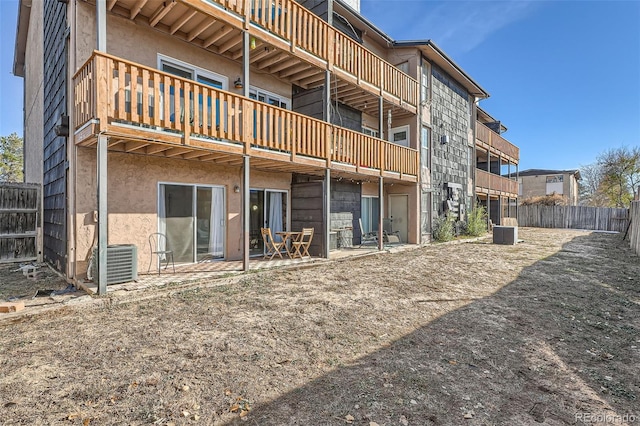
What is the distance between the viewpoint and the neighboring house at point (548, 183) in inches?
1475

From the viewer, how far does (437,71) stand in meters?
14.6

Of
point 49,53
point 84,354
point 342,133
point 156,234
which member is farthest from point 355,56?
point 84,354

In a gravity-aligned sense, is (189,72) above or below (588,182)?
below

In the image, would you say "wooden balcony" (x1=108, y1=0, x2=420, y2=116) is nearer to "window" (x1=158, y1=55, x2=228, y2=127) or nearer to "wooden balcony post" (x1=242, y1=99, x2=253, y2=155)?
"window" (x1=158, y1=55, x2=228, y2=127)

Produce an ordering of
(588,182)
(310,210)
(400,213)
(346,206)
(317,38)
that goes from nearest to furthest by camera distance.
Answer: (317,38) → (310,210) → (346,206) → (400,213) → (588,182)

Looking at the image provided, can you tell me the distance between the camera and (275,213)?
33.0 feet

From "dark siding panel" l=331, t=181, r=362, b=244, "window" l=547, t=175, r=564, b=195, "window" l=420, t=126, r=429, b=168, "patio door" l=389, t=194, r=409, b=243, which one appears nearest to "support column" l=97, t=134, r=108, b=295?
"dark siding panel" l=331, t=181, r=362, b=244

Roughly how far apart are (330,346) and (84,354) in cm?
272

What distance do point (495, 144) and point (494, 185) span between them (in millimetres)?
2866

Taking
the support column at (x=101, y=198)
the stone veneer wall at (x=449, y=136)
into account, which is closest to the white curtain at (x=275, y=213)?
the support column at (x=101, y=198)

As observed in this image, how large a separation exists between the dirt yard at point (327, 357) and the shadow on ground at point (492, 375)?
0.05 ft

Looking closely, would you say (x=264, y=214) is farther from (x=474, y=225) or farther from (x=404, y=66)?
(x=474, y=225)

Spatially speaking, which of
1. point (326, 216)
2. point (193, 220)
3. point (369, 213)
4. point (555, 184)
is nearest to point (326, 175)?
point (326, 216)

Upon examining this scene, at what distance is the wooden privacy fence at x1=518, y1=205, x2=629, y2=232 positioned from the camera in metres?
23.4
